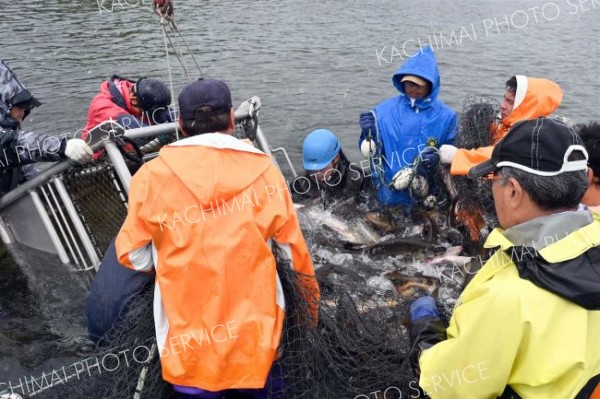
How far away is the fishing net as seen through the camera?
536 cm

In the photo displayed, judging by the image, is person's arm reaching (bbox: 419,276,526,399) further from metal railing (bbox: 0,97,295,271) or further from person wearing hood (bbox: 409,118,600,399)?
metal railing (bbox: 0,97,295,271)

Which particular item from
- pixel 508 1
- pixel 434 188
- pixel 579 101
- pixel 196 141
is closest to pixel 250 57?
pixel 579 101

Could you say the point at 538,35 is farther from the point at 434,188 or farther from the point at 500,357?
the point at 500,357

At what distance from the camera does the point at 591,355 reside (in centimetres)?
195

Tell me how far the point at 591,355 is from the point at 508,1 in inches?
985

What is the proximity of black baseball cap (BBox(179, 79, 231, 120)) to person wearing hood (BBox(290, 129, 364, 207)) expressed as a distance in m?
3.42

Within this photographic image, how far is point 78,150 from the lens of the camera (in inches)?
163

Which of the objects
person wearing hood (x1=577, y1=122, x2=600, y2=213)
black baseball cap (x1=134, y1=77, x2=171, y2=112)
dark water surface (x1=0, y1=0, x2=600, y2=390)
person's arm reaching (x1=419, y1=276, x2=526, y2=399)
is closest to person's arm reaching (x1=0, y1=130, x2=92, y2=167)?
black baseball cap (x1=134, y1=77, x2=171, y2=112)

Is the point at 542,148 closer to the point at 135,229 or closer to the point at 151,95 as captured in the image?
the point at 135,229

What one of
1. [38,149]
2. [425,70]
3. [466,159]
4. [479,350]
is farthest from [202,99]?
[425,70]

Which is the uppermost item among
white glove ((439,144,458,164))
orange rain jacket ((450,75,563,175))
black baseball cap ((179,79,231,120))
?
black baseball cap ((179,79,231,120))

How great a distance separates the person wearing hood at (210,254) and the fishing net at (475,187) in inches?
125

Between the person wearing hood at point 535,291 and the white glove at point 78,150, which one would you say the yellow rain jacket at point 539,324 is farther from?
the white glove at point 78,150

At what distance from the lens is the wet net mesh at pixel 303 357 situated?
3.05m
